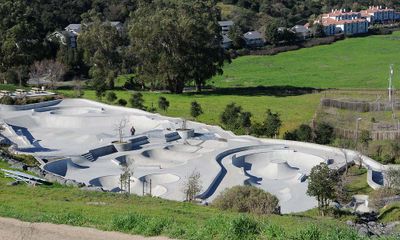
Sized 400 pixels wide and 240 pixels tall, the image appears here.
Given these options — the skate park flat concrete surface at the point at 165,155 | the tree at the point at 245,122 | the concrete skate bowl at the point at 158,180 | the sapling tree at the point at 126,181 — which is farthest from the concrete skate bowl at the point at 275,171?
the tree at the point at 245,122

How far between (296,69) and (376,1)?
74.4 m

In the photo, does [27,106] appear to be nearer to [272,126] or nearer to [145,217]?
[272,126]

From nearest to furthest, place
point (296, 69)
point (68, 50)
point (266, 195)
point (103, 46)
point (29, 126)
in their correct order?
1. point (266, 195)
2. point (29, 126)
3. point (103, 46)
4. point (68, 50)
5. point (296, 69)

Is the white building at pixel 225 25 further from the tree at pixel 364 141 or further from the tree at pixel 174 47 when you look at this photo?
the tree at pixel 364 141

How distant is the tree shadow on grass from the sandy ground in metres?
41.9

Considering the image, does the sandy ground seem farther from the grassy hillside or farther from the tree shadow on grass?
the grassy hillside

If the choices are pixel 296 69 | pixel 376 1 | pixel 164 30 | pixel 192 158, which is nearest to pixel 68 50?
pixel 164 30

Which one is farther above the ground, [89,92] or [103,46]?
[103,46]

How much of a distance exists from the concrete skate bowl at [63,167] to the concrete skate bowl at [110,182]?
1829 mm

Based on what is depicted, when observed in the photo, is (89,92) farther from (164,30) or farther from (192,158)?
(192,158)

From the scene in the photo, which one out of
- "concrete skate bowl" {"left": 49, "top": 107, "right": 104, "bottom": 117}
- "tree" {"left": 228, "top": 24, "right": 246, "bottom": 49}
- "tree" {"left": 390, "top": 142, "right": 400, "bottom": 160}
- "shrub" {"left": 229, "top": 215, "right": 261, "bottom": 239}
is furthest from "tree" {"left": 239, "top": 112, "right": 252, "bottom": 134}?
"tree" {"left": 228, "top": 24, "right": 246, "bottom": 49}

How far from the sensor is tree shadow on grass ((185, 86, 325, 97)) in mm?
53000

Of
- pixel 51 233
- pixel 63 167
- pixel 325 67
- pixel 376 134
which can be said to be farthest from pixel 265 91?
pixel 51 233

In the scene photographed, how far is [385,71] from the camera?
66438 mm
